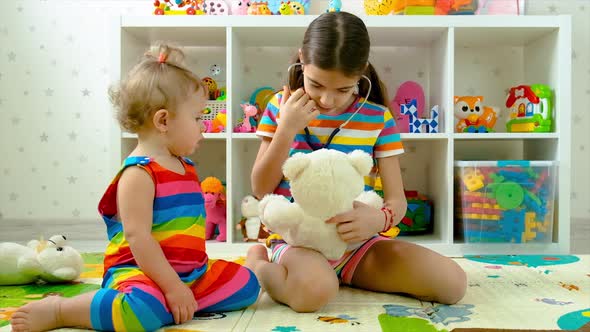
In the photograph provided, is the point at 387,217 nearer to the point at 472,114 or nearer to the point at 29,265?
the point at 29,265

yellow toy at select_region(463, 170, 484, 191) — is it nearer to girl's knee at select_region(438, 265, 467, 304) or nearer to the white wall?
the white wall

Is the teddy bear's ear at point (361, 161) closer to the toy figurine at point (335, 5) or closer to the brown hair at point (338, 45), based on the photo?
the brown hair at point (338, 45)

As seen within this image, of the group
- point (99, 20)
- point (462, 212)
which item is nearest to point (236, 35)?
point (99, 20)

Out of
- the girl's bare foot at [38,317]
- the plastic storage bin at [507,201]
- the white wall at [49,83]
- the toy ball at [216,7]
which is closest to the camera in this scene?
the girl's bare foot at [38,317]

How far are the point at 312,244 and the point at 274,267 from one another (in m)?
0.08

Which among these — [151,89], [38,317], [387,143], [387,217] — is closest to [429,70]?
[387,143]

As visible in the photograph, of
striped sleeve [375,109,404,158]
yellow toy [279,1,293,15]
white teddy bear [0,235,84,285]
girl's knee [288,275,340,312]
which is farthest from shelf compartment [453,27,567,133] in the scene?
white teddy bear [0,235,84,285]

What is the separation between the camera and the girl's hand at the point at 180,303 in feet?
3.11

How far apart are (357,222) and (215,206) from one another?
94 centimetres

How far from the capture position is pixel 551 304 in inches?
44.3

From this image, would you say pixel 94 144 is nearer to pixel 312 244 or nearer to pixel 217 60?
pixel 217 60

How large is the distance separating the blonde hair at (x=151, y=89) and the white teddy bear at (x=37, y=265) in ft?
1.37

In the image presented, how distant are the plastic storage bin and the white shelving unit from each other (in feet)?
0.11

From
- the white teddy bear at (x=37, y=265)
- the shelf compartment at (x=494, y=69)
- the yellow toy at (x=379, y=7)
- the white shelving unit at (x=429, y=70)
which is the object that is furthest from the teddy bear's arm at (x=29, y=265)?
the shelf compartment at (x=494, y=69)
